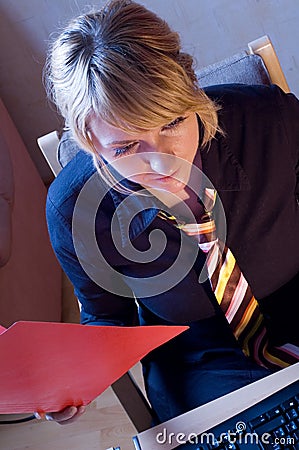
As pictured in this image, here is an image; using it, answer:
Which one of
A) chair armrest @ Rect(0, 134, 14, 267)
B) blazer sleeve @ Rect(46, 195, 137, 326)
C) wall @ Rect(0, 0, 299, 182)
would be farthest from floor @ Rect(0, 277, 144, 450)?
wall @ Rect(0, 0, 299, 182)

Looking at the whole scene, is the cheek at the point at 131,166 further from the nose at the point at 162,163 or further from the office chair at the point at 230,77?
the office chair at the point at 230,77

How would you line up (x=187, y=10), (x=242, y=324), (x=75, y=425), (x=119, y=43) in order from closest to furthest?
(x=119, y=43) → (x=242, y=324) → (x=75, y=425) → (x=187, y=10)

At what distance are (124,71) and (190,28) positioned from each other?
3.70 ft

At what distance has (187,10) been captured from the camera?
178 cm

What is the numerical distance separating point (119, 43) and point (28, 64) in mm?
1220

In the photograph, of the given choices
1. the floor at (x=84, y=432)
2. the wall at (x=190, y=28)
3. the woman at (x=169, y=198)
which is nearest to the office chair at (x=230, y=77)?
the woman at (x=169, y=198)

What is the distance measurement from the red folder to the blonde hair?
26cm

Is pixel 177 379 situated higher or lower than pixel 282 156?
lower

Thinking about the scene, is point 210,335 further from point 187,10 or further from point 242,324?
point 187,10

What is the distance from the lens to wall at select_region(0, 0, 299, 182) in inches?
69.6

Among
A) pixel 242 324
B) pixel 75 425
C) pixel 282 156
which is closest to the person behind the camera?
pixel 282 156

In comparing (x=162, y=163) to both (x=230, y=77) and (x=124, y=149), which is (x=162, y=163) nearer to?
(x=124, y=149)

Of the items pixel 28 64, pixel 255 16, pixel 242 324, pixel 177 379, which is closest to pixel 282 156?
pixel 242 324

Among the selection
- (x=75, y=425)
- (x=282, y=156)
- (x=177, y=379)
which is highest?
(x=282, y=156)
